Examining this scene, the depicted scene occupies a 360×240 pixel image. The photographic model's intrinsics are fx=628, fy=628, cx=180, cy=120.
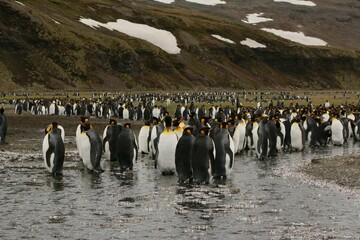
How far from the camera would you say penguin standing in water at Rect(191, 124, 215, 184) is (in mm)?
15562

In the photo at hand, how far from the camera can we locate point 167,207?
13.2 meters

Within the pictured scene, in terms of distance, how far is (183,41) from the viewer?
128125mm

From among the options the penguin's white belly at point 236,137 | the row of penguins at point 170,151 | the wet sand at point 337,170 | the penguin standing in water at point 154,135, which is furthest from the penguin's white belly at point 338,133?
the row of penguins at point 170,151

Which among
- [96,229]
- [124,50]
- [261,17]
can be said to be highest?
[261,17]

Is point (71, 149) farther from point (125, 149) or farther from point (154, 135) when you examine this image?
point (125, 149)

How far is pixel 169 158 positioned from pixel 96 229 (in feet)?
20.5

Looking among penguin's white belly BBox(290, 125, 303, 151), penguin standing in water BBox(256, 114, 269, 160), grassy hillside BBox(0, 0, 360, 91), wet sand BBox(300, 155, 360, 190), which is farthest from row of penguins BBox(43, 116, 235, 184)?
grassy hillside BBox(0, 0, 360, 91)

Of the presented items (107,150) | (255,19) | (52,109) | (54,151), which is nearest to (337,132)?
(107,150)

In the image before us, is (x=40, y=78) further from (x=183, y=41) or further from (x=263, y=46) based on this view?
(x=263, y=46)

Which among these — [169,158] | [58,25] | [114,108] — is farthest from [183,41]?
[169,158]

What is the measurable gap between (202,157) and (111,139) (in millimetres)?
5596

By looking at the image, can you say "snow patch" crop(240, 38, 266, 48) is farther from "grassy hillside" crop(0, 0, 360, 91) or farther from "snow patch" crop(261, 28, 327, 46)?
"snow patch" crop(261, 28, 327, 46)

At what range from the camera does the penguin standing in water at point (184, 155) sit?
15992 millimetres

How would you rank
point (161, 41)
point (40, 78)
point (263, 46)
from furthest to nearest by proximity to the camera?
1. point (263, 46)
2. point (161, 41)
3. point (40, 78)
